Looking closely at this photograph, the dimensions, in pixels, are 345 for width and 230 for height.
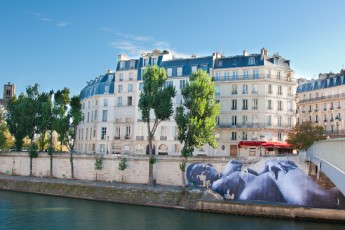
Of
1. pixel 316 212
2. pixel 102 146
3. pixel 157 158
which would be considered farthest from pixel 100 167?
pixel 316 212

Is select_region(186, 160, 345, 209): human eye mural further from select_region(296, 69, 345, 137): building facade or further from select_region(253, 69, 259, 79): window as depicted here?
select_region(296, 69, 345, 137): building facade

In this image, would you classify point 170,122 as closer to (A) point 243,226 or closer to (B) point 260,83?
(B) point 260,83

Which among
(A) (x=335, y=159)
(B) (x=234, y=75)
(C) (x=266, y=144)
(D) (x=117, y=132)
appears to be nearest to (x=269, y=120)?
(C) (x=266, y=144)

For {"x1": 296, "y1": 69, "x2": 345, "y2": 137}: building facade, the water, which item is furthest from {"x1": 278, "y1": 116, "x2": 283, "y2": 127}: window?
the water

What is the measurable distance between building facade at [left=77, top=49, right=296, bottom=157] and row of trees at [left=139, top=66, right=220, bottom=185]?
220 inches

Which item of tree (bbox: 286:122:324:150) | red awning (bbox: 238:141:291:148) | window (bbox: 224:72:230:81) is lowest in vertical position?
red awning (bbox: 238:141:291:148)

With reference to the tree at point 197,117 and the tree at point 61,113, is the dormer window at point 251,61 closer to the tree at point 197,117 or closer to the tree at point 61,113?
the tree at point 197,117

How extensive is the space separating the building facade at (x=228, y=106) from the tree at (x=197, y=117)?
5.73m

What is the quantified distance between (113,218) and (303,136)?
81.3 feet

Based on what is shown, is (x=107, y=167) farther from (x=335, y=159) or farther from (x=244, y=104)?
(x=335, y=159)

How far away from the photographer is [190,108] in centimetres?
4369

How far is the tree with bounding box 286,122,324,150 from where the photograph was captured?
44969mm

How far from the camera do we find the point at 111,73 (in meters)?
64.8

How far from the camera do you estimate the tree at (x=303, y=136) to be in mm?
44969
